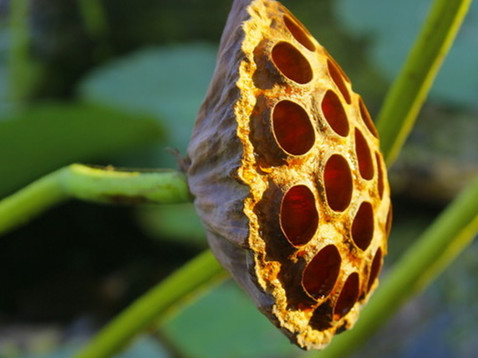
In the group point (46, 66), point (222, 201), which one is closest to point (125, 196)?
point (222, 201)

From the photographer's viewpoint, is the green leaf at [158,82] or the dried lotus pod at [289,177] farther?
the green leaf at [158,82]

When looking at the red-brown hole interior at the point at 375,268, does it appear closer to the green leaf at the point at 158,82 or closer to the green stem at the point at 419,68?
the green stem at the point at 419,68

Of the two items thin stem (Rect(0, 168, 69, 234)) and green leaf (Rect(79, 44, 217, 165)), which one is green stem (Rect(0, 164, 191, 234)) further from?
green leaf (Rect(79, 44, 217, 165))

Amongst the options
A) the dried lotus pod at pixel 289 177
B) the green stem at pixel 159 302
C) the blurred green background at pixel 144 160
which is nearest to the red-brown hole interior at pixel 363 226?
the dried lotus pod at pixel 289 177

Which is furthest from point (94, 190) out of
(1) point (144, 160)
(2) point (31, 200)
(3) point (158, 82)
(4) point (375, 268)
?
(3) point (158, 82)

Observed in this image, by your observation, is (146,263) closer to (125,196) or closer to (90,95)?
(90,95)

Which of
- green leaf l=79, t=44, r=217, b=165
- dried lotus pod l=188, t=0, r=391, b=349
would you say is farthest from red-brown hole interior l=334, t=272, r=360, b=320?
green leaf l=79, t=44, r=217, b=165
